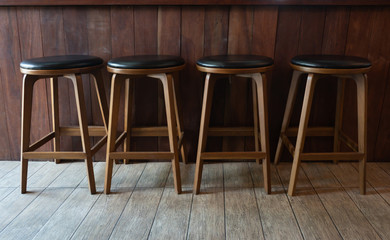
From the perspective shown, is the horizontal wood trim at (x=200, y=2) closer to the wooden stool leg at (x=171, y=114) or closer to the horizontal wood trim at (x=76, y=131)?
the wooden stool leg at (x=171, y=114)

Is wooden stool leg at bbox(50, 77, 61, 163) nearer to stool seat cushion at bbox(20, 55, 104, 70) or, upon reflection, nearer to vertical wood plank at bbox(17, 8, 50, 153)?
vertical wood plank at bbox(17, 8, 50, 153)

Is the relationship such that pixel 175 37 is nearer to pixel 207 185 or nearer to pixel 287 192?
pixel 207 185

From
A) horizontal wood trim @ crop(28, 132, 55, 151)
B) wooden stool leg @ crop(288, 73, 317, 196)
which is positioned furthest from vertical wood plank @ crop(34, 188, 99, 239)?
wooden stool leg @ crop(288, 73, 317, 196)

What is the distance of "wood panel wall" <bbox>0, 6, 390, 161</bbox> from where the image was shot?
188cm

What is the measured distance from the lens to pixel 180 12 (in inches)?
73.6

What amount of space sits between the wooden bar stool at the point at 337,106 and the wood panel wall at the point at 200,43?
10cm

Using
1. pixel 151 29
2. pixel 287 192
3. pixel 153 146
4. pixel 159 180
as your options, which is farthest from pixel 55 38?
pixel 287 192

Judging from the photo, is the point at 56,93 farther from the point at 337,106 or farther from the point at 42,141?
the point at 337,106

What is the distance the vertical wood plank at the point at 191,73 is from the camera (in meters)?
1.88

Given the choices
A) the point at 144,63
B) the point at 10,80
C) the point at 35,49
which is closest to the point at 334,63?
the point at 144,63

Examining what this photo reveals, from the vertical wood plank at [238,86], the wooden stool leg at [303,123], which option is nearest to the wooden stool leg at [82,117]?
the vertical wood plank at [238,86]

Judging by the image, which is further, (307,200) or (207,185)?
(207,185)

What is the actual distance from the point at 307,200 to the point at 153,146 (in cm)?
101

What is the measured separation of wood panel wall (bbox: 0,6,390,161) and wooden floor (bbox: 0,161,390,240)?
328 millimetres
